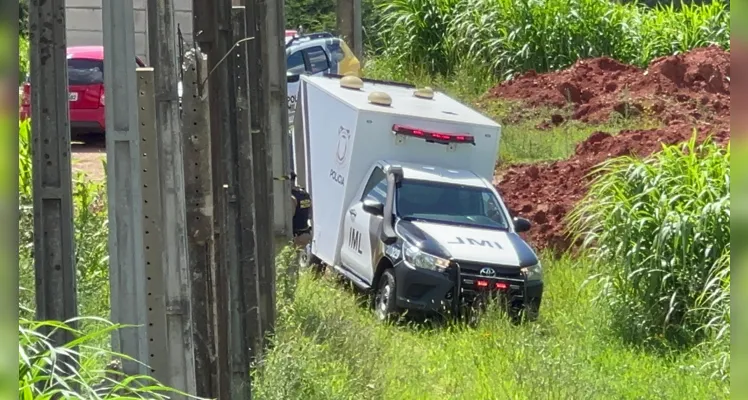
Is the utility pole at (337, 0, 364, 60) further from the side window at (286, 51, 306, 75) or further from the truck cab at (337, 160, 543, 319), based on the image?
the truck cab at (337, 160, 543, 319)

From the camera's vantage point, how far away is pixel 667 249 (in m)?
10.7

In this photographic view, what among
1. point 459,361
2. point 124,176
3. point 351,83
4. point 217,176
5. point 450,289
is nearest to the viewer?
point 124,176

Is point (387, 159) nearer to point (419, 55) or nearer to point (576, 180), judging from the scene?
point (576, 180)

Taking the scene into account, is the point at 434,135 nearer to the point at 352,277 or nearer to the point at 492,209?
the point at 492,209

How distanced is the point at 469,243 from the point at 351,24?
44.8 feet

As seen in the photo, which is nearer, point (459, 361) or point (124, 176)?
point (124, 176)

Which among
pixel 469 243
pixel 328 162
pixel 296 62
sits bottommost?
pixel 469 243

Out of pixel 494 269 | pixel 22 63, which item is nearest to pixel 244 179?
pixel 22 63

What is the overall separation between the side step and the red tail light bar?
166 centimetres

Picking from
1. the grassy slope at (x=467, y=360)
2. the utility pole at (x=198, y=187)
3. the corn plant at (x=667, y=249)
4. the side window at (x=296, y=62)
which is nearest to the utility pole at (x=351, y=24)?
the side window at (x=296, y=62)

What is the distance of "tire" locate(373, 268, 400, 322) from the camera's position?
12.0 metres

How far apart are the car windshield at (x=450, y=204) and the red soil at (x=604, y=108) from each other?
2.34 metres

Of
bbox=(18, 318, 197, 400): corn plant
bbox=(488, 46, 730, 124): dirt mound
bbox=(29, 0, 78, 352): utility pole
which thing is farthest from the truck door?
bbox=(488, 46, 730, 124): dirt mound

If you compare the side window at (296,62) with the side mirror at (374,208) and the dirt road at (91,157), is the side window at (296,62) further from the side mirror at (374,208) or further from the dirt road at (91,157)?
the side mirror at (374,208)
